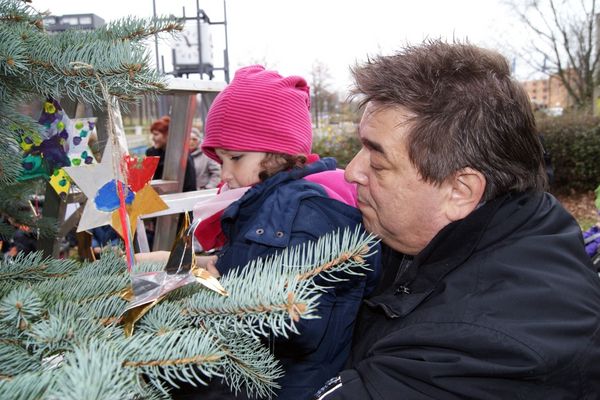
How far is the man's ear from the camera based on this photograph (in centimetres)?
115

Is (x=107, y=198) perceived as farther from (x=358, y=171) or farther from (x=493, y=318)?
(x=493, y=318)

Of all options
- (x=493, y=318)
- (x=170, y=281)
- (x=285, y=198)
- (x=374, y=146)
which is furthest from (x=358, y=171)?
(x=170, y=281)

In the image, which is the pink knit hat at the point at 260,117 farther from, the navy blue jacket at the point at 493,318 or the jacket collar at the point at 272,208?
the navy blue jacket at the point at 493,318

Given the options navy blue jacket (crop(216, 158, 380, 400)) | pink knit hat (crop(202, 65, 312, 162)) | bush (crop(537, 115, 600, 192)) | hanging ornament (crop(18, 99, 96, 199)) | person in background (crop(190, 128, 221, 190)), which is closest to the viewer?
navy blue jacket (crop(216, 158, 380, 400))

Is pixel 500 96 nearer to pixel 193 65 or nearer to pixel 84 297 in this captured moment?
pixel 84 297

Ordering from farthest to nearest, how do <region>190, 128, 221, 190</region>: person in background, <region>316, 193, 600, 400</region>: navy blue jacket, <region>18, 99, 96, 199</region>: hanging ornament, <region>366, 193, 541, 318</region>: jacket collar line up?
<region>190, 128, 221, 190</region>: person in background → <region>18, 99, 96, 199</region>: hanging ornament → <region>366, 193, 541, 318</region>: jacket collar → <region>316, 193, 600, 400</region>: navy blue jacket

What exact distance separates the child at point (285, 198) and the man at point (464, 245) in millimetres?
99

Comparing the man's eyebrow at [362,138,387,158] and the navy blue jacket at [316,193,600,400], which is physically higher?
the man's eyebrow at [362,138,387,158]

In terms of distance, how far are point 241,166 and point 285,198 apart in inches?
13.8

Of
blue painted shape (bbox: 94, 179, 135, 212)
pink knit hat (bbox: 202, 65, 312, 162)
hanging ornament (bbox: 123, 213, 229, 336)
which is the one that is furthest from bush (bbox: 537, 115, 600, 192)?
hanging ornament (bbox: 123, 213, 229, 336)

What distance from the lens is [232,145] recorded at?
162 centimetres

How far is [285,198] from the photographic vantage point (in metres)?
1.37

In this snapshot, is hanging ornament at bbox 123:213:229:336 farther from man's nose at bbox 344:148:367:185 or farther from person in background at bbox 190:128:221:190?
person in background at bbox 190:128:221:190

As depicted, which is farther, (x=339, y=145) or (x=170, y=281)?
(x=339, y=145)
